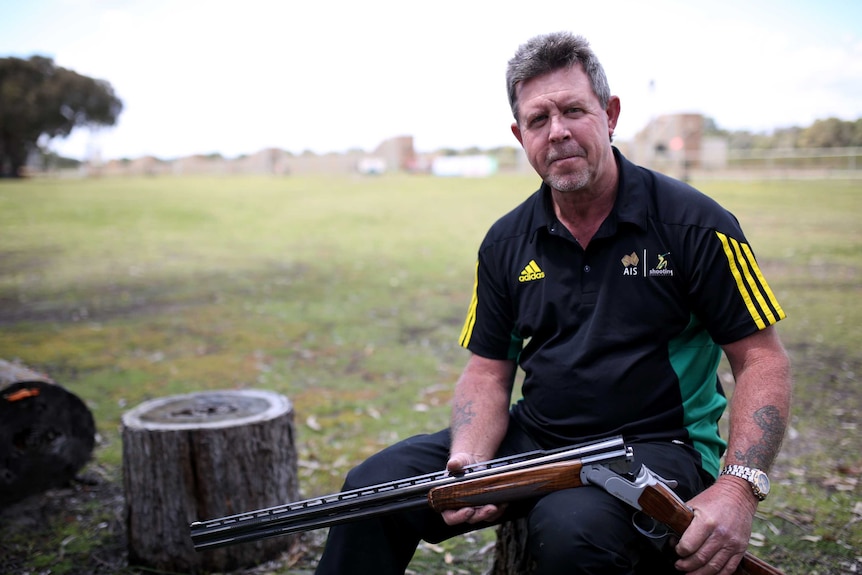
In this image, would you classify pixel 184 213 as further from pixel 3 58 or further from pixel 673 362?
pixel 673 362

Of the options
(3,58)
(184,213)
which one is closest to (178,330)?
(184,213)

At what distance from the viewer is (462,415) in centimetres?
311

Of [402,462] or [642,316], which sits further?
[402,462]

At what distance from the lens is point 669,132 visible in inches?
1239

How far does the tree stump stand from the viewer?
458cm

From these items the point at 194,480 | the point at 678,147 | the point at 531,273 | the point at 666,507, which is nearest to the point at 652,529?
the point at 666,507

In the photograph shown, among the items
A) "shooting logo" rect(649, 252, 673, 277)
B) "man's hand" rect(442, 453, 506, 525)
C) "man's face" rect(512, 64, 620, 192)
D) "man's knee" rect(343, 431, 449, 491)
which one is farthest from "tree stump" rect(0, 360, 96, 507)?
"shooting logo" rect(649, 252, 673, 277)

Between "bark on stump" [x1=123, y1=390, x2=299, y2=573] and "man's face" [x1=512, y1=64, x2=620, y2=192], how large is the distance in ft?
6.84

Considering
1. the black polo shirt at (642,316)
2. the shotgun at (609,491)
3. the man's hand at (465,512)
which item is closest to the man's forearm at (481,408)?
the black polo shirt at (642,316)

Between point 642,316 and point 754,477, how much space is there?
68cm

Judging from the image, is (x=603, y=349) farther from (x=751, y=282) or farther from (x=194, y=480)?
(x=194, y=480)

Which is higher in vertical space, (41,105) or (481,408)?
(41,105)

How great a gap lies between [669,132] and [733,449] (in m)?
31.1

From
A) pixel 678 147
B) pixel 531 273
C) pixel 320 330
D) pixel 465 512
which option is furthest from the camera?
pixel 678 147
